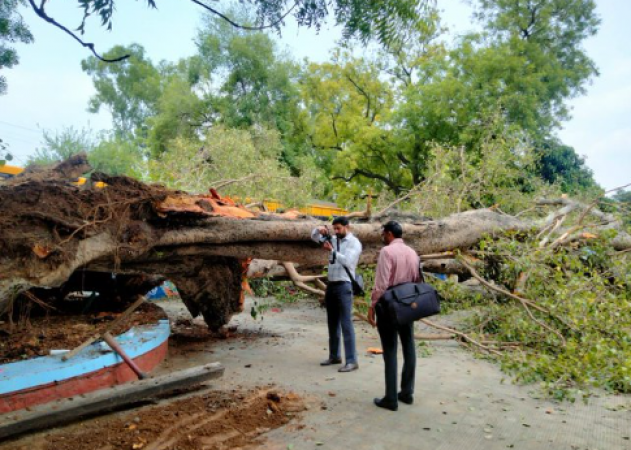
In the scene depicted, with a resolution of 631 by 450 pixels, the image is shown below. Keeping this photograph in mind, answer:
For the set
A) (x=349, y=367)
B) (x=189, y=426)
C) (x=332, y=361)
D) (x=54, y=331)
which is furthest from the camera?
(x=332, y=361)

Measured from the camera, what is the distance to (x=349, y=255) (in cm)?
545

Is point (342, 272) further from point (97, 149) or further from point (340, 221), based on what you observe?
point (97, 149)

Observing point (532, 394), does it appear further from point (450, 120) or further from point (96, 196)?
point (450, 120)

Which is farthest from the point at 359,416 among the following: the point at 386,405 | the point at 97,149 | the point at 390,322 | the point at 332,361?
the point at 97,149

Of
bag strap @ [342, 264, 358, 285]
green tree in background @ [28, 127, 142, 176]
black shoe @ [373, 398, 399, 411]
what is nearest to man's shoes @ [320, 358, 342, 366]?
bag strap @ [342, 264, 358, 285]

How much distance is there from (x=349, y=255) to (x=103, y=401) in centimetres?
284

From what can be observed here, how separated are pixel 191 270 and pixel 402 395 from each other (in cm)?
295

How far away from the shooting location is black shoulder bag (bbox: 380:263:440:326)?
13.2 feet

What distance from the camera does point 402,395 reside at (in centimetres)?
438

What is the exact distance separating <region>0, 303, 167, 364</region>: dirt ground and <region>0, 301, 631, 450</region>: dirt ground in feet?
2.76

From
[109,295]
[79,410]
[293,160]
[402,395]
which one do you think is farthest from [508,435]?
[293,160]

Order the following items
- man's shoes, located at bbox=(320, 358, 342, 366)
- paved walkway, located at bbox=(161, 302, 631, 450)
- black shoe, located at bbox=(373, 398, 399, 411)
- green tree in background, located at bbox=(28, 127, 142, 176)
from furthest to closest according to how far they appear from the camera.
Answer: green tree in background, located at bbox=(28, 127, 142, 176) < man's shoes, located at bbox=(320, 358, 342, 366) < black shoe, located at bbox=(373, 398, 399, 411) < paved walkway, located at bbox=(161, 302, 631, 450)

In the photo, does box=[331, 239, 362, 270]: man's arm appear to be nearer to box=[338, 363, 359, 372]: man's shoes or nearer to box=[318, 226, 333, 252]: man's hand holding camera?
box=[318, 226, 333, 252]: man's hand holding camera

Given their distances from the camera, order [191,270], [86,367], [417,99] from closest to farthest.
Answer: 1. [86,367]
2. [191,270]
3. [417,99]
